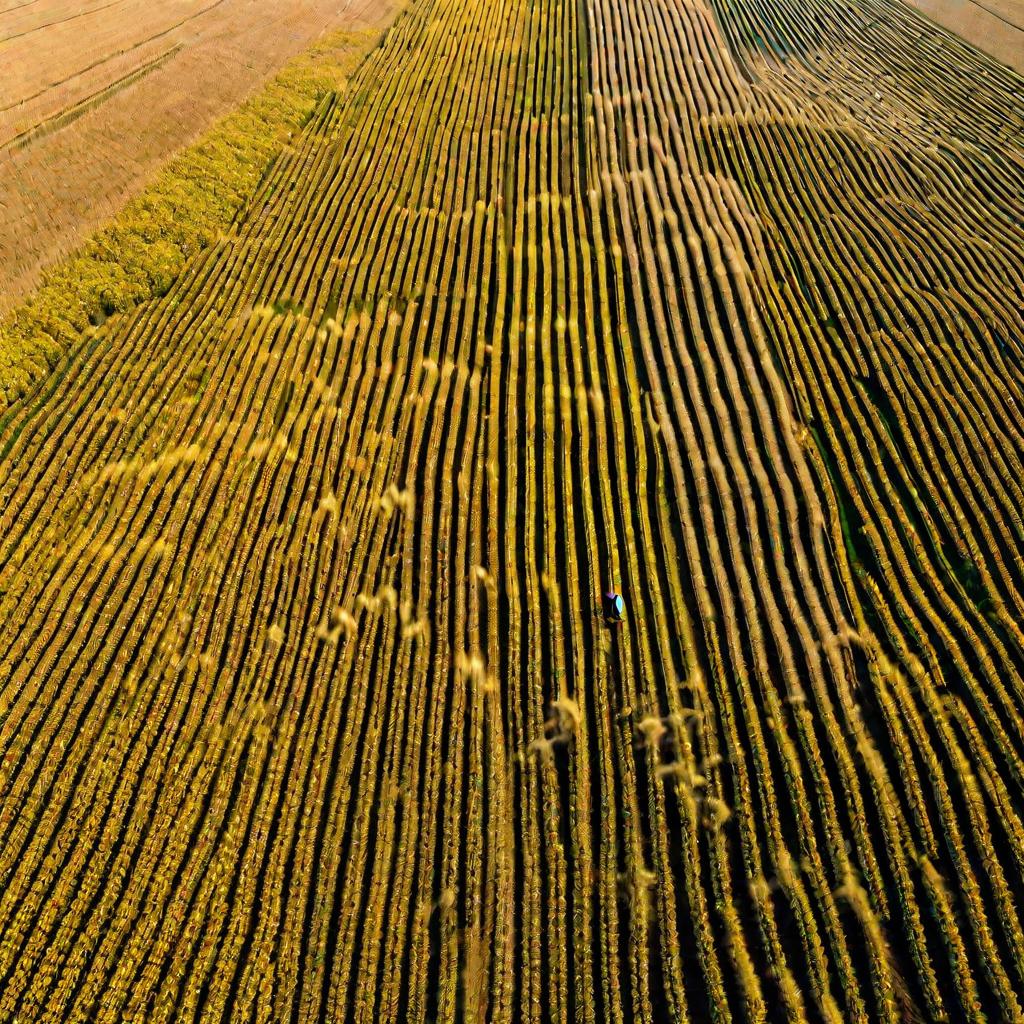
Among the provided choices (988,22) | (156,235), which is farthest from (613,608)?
(988,22)

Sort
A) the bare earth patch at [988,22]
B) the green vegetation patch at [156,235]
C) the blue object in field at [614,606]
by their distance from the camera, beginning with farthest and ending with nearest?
Result: the bare earth patch at [988,22] < the green vegetation patch at [156,235] < the blue object in field at [614,606]

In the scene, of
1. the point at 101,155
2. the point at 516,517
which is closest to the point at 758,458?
the point at 516,517

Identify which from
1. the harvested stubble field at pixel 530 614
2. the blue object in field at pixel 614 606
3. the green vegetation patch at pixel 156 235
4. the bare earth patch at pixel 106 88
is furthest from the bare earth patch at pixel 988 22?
the blue object in field at pixel 614 606

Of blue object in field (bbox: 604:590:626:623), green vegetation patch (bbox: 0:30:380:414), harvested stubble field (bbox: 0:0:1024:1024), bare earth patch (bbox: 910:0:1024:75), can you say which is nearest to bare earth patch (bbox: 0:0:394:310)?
green vegetation patch (bbox: 0:30:380:414)

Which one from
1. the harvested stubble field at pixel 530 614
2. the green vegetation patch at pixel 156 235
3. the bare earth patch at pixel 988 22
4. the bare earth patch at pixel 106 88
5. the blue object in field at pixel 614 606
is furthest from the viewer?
the bare earth patch at pixel 988 22

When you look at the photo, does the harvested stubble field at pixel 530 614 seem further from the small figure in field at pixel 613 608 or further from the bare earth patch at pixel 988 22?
the bare earth patch at pixel 988 22
